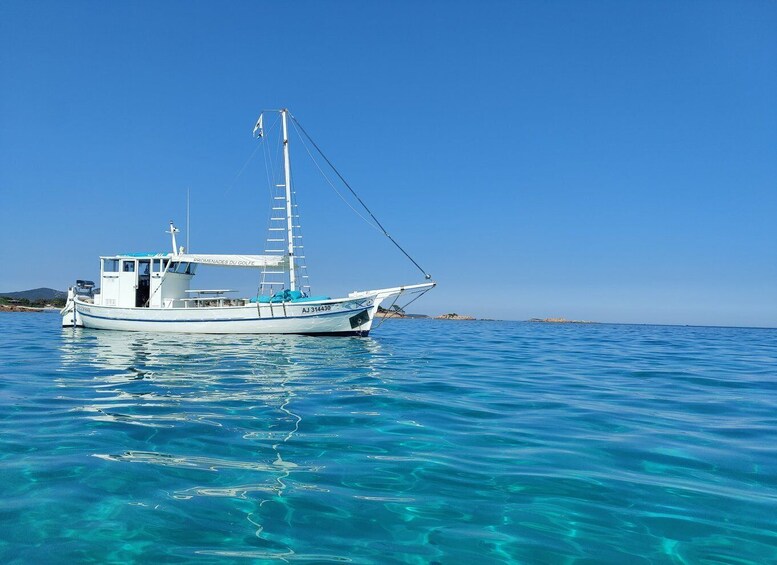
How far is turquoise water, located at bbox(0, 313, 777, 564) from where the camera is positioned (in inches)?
144

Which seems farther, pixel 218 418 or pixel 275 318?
pixel 275 318

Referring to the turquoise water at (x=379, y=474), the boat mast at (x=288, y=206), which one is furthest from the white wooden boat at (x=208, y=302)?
the turquoise water at (x=379, y=474)

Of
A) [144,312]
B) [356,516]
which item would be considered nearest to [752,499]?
[356,516]

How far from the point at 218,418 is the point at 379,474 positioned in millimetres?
3127

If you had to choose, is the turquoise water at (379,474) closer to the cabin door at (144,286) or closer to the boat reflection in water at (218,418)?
the boat reflection in water at (218,418)

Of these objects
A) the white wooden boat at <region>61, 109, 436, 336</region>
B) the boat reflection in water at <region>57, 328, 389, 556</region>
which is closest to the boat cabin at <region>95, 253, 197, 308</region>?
the white wooden boat at <region>61, 109, 436, 336</region>

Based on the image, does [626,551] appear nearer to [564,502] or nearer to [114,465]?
[564,502]

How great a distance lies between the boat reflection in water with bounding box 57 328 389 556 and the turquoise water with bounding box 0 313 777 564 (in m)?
0.04

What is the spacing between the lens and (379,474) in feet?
16.6

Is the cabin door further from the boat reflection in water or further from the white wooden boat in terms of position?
the boat reflection in water

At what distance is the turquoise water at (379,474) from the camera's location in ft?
12.0

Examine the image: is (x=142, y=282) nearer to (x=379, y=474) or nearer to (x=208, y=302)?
(x=208, y=302)

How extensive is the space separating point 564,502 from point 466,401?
15.3 ft

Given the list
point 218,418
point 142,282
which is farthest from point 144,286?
point 218,418
